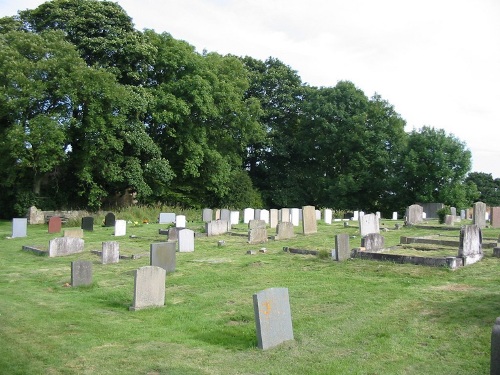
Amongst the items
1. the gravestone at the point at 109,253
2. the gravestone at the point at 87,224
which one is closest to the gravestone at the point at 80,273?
the gravestone at the point at 109,253

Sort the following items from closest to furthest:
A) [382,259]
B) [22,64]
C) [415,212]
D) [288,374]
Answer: [288,374], [382,259], [415,212], [22,64]

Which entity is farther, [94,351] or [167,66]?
[167,66]

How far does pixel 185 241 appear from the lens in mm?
16562

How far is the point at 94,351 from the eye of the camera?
21.9 feet

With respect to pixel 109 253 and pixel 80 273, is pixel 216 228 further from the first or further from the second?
pixel 80 273

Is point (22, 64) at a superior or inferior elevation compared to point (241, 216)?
superior

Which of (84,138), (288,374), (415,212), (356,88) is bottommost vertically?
(288,374)

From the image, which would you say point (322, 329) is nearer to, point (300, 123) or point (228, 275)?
point (228, 275)

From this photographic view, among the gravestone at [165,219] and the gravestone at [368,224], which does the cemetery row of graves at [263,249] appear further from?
the gravestone at [165,219]

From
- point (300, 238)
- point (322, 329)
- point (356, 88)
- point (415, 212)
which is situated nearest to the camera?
point (322, 329)

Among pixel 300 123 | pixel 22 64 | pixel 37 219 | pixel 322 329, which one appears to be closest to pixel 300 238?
pixel 322 329

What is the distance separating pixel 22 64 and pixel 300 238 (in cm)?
2059

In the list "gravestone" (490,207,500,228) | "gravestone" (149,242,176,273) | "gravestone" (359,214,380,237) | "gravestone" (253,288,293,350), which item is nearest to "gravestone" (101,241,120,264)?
"gravestone" (149,242,176,273)

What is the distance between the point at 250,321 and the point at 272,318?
135cm
